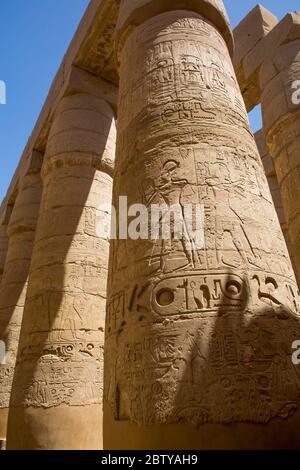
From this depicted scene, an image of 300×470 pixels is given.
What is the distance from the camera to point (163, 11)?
4.14 m

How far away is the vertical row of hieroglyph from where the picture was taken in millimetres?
5633

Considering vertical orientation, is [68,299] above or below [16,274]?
below

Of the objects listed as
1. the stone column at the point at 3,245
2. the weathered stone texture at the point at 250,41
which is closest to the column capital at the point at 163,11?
the weathered stone texture at the point at 250,41

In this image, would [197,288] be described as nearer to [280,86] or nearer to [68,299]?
[68,299]

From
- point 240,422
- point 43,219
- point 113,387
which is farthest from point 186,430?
point 43,219

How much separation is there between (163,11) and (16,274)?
21.2ft

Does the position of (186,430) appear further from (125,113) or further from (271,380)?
(125,113)

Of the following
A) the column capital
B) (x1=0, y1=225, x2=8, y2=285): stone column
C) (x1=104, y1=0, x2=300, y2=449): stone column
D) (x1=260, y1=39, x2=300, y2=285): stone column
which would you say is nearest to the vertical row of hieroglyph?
(x1=260, y1=39, x2=300, y2=285): stone column

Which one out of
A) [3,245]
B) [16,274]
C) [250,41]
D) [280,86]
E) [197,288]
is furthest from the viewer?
[3,245]

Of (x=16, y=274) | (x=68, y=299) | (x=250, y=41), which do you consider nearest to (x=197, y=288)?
(x=68, y=299)

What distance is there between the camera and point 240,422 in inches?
75.9

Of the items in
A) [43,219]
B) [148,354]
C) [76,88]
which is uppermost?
[76,88]

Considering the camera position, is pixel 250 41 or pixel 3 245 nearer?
pixel 250 41

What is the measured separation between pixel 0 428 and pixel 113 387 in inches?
244
